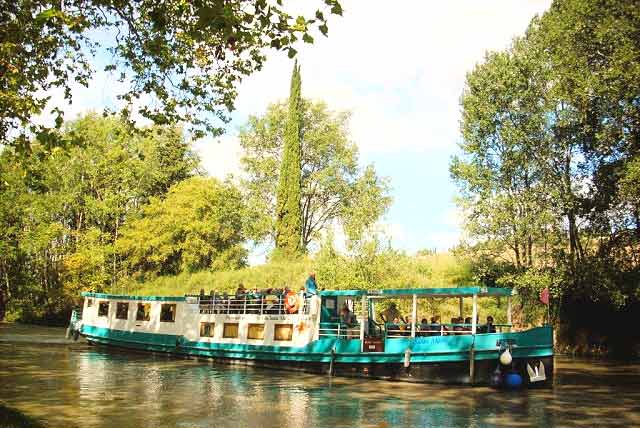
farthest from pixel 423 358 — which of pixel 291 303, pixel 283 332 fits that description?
pixel 283 332

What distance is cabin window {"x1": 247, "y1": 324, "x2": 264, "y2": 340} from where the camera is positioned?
95.5 feet

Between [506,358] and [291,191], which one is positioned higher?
[291,191]

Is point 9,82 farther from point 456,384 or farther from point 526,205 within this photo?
point 526,205

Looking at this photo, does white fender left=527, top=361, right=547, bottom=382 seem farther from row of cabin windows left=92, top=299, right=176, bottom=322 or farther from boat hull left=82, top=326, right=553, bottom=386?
row of cabin windows left=92, top=299, right=176, bottom=322

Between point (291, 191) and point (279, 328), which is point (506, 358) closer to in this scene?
point (279, 328)

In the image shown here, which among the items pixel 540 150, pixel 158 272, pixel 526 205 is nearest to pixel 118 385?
pixel 526 205

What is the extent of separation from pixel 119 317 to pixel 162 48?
25.7 metres

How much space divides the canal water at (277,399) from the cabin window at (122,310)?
24.4 feet

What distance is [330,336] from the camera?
87.1ft

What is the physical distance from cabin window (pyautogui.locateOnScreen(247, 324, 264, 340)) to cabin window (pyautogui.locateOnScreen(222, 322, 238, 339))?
95 cm

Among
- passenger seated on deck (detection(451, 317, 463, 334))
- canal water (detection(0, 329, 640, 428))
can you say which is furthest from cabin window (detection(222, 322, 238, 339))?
passenger seated on deck (detection(451, 317, 463, 334))

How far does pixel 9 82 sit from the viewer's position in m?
14.4

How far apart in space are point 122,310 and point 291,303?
13.2 metres

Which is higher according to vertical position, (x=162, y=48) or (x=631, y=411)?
(x=162, y=48)
